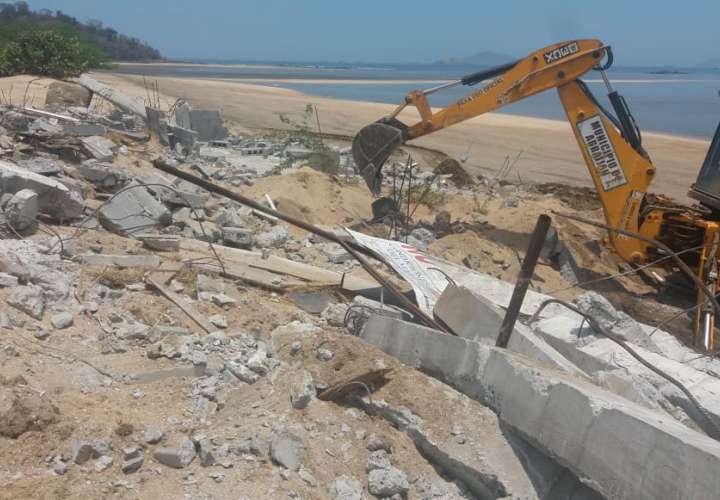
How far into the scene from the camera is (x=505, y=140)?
23.5 meters

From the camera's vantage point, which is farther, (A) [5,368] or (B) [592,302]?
(B) [592,302]

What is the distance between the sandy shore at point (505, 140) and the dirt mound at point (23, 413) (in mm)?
14323

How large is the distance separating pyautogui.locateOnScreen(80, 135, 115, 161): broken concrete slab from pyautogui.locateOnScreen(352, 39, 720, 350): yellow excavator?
4.16 m

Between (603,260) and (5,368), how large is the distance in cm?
798

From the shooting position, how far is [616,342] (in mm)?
4910

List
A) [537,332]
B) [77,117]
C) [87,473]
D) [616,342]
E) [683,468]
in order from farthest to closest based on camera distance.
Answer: [77,117] → [537,332] → [616,342] → [87,473] → [683,468]

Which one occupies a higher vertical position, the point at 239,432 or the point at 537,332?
the point at 537,332

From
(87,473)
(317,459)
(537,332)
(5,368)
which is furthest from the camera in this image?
(537,332)

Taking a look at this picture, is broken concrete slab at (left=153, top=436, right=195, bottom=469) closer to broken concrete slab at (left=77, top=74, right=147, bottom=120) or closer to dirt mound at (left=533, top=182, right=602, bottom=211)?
dirt mound at (left=533, top=182, right=602, bottom=211)

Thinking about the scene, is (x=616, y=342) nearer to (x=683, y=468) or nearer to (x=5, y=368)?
(x=683, y=468)

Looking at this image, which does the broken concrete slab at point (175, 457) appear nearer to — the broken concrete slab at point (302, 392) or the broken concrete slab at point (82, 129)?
the broken concrete slab at point (302, 392)

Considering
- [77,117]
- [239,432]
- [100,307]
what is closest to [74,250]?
[100,307]

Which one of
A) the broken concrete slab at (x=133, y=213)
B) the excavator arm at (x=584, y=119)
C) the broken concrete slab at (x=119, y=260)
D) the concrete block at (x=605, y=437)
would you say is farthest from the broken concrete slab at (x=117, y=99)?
the concrete block at (x=605, y=437)

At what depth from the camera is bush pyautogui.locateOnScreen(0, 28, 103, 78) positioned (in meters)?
24.7
